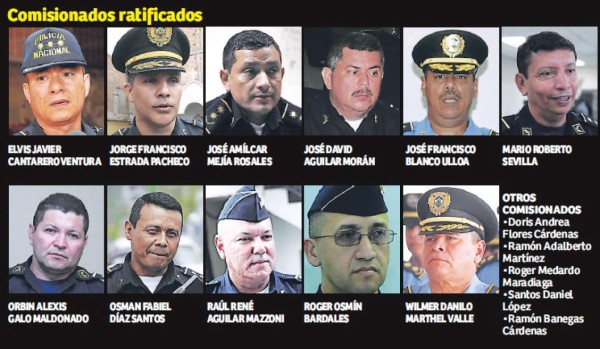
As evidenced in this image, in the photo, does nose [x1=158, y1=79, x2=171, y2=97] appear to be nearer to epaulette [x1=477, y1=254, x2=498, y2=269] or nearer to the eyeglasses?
the eyeglasses

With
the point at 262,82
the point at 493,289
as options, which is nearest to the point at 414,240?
the point at 493,289

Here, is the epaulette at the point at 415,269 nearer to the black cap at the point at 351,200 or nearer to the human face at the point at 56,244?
the black cap at the point at 351,200

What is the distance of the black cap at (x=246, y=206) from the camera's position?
265 inches

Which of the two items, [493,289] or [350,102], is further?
[493,289]

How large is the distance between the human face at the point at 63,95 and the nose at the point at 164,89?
0.41 meters

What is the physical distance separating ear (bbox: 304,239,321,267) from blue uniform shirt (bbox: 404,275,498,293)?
54 centimetres

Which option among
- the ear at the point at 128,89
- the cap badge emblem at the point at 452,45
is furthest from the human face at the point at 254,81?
the cap badge emblem at the point at 452,45

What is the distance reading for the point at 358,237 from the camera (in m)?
6.77

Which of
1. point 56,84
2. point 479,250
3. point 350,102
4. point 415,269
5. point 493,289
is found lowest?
point 493,289

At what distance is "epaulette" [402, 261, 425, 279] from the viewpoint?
22.3ft

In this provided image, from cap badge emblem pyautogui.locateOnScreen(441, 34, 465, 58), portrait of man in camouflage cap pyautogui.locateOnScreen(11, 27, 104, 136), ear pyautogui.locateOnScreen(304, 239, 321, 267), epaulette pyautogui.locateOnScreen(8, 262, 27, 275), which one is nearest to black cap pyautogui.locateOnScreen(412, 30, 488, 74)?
cap badge emblem pyautogui.locateOnScreen(441, 34, 465, 58)

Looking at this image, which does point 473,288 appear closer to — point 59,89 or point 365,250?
point 365,250

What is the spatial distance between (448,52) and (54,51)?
224cm
